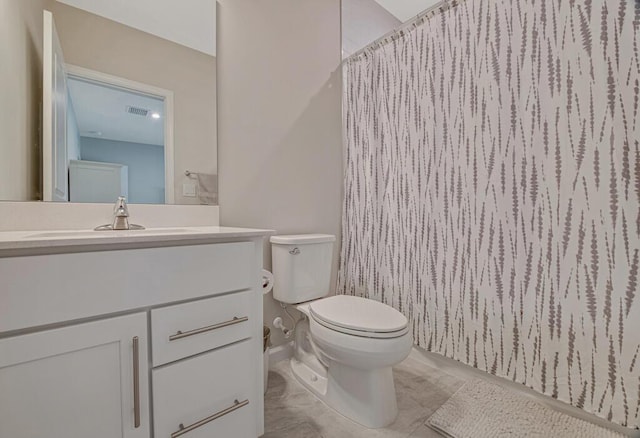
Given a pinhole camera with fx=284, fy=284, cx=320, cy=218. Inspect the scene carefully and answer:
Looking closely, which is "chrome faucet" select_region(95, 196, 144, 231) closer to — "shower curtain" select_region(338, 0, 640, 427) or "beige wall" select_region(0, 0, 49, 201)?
"beige wall" select_region(0, 0, 49, 201)

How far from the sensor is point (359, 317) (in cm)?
119

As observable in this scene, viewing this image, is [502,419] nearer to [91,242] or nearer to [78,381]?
[78,381]

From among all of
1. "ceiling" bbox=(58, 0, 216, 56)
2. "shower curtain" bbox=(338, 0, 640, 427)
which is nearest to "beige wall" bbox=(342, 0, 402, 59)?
"shower curtain" bbox=(338, 0, 640, 427)

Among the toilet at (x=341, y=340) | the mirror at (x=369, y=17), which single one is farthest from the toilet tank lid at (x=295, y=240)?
the mirror at (x=369, y=17)

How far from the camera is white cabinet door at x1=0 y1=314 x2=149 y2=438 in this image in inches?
24.9

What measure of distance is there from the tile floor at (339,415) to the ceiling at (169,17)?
1.72 meters

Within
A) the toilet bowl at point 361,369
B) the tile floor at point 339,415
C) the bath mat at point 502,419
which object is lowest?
the tile floor at point 339,415

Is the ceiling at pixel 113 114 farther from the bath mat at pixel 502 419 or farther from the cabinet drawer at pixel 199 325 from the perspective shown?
the bath mat at pixel 502 419

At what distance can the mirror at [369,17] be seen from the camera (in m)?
2.04

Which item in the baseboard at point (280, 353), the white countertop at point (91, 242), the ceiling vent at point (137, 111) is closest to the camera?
the white countertop at point (91, 242)

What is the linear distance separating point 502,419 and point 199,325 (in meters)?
1.27

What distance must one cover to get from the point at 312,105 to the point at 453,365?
173 centimetres

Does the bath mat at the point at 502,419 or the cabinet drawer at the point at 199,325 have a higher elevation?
the cabinet drawer at the point at 199,325

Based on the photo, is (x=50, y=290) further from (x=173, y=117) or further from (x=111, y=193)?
(x=173, y=117)
